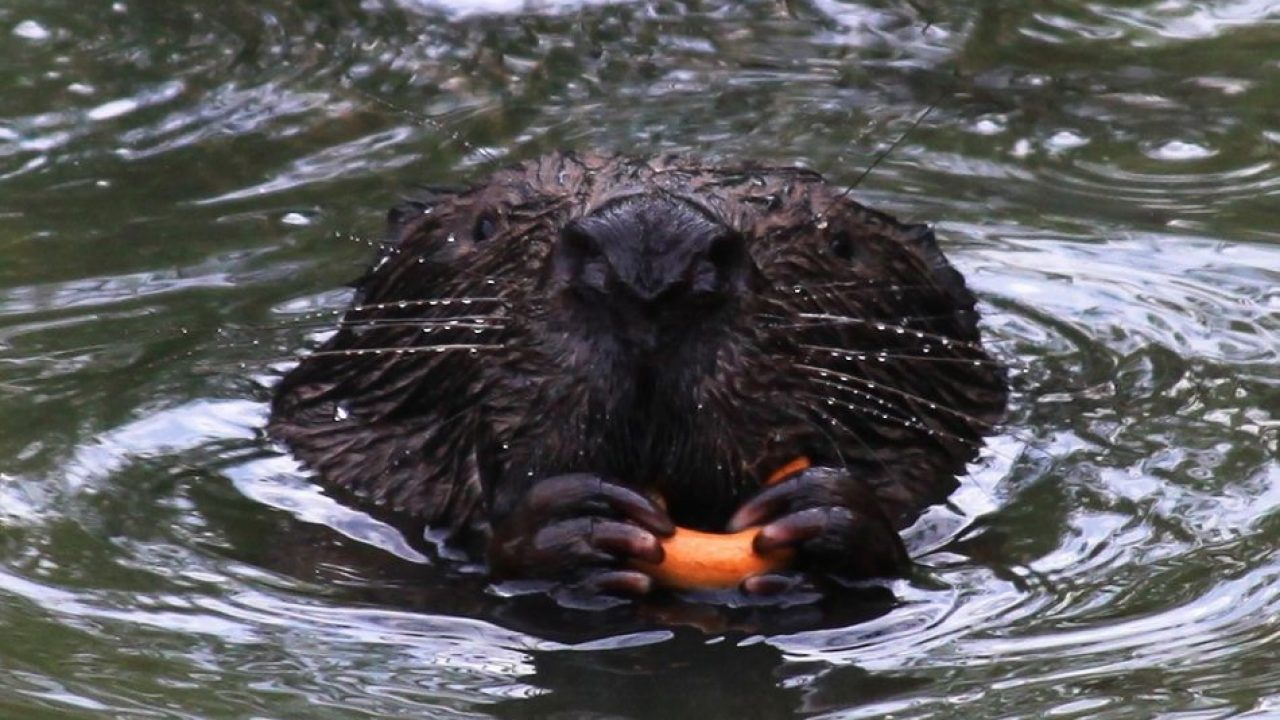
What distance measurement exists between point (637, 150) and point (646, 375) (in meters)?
2.90

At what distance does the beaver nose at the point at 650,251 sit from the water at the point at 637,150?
1.97 feet

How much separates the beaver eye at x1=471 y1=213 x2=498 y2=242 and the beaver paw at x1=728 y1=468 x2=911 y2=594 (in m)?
0.95

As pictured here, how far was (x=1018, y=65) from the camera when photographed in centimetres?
789

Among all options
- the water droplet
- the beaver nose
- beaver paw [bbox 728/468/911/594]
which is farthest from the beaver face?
the water droplet

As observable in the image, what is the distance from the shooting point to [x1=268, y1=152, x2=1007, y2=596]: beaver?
4.45 meters

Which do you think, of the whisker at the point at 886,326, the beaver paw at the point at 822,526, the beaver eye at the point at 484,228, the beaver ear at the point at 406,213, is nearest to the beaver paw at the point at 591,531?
the beaver paw at the point at 822,526

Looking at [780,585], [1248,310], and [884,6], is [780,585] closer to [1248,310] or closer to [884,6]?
[1248,310]

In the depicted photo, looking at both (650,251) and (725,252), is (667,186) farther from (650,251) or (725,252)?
(650,251)

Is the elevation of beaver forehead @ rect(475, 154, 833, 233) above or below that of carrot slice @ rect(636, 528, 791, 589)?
above

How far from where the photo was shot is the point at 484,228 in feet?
17.4

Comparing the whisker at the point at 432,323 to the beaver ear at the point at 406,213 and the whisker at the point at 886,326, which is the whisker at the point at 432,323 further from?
the whisker at the point at 886,326

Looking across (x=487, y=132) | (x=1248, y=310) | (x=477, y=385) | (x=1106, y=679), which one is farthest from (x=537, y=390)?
(x=487, y=132)

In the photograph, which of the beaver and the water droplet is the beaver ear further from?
the water droplet

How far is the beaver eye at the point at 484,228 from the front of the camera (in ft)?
17.3
